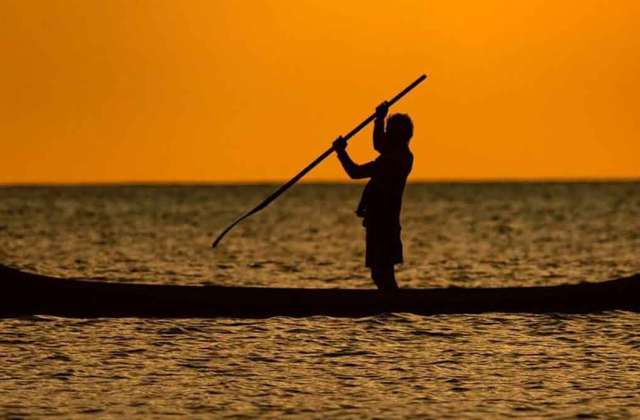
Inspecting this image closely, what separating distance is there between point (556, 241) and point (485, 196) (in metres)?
110

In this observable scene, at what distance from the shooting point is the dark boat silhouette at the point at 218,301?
22469 mm

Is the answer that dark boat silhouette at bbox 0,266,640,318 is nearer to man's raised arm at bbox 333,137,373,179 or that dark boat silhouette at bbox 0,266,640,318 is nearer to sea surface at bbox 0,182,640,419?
sea surface at bbox 0,182,640,419

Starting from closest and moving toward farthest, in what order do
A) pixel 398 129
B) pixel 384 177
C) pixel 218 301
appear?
pixel 398 129, pixel 384 177, pixel 218 301

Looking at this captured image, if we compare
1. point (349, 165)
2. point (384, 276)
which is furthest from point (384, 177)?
point (384, 276)

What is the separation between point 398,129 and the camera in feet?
66.5

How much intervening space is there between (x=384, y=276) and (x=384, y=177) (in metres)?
1.53

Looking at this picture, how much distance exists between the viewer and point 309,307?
22484 mm

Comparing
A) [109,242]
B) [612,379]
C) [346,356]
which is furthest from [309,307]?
[109,242]

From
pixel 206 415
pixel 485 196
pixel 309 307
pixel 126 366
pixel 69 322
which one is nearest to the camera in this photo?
pixel 206 415

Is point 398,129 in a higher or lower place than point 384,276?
higher

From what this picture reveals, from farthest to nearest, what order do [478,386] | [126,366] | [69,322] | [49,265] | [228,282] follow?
[49,265] < [228,282] < [69,322] < [126,366] < [478,386]

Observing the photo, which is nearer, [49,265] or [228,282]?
[228,282]

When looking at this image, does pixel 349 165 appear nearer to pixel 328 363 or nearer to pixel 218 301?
pixel 328 363

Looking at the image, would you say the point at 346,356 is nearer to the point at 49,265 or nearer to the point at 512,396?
the point at 512,396
